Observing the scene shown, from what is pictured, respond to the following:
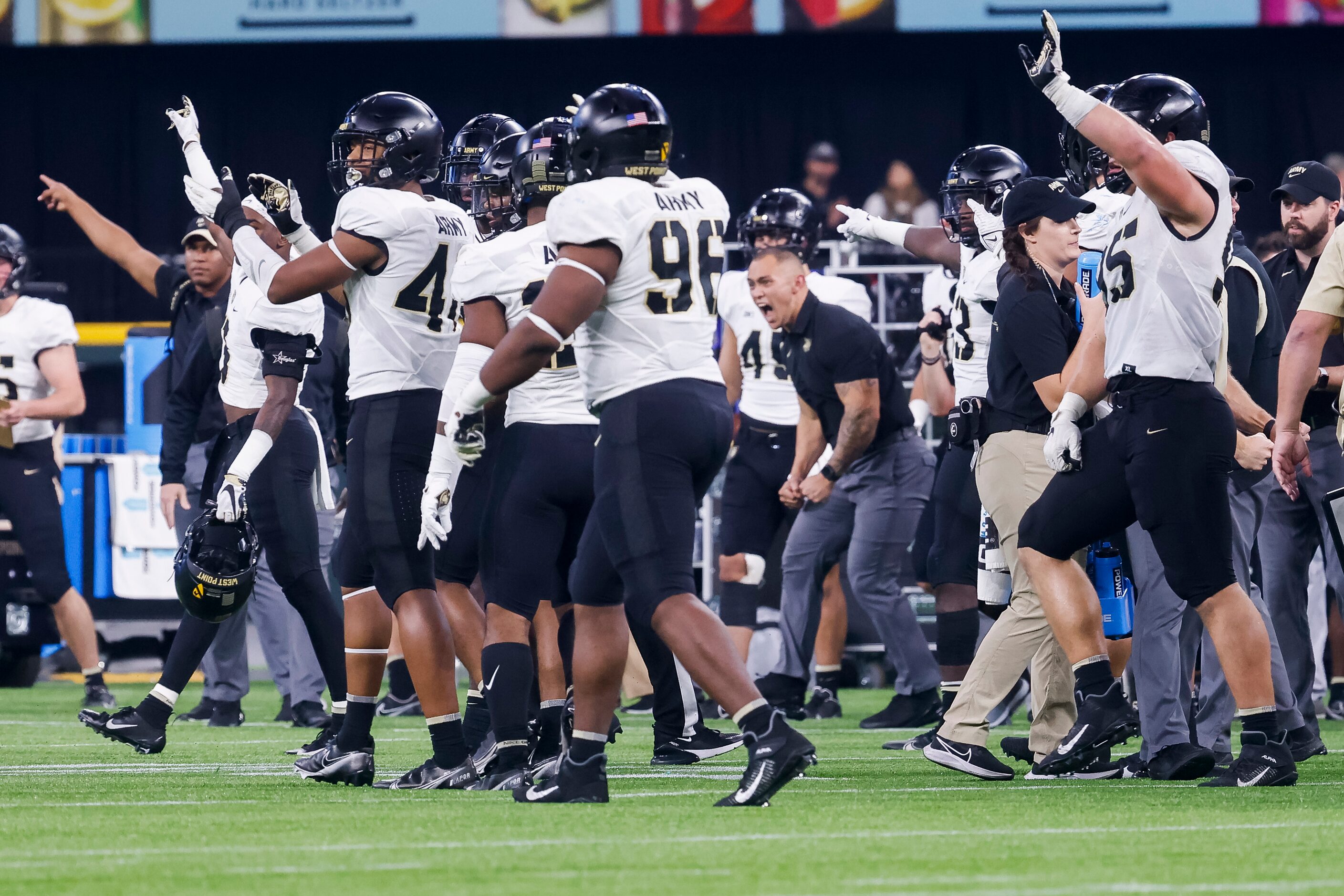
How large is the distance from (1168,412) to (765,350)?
4.09 meters

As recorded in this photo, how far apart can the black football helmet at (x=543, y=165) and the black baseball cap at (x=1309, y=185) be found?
2.94 metres

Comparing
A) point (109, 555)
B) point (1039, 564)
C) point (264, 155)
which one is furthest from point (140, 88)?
point (1039, 564)

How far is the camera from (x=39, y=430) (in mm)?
9805

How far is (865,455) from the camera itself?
8.63m

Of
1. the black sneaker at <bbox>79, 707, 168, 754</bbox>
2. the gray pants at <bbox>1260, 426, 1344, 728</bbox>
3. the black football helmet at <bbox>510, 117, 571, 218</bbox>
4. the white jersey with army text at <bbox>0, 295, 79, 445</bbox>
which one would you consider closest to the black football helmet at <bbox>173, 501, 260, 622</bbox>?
the black sneaker at <bbox>79, 707, 168, 754</bbox>

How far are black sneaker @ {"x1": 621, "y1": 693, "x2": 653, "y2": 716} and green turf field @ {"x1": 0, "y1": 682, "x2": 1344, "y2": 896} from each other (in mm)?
3045

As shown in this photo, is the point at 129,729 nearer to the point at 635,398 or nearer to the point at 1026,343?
the point at 635,398

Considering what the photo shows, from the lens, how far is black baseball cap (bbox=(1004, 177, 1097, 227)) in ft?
19.5

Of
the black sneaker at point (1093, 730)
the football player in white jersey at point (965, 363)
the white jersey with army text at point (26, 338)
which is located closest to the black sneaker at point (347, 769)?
the black sneaker at point (1093, 730)

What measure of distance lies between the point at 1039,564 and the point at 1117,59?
13411 mm

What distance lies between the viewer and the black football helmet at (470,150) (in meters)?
6.57

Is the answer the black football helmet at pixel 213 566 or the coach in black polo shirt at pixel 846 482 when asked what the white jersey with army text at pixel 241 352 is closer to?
the black football helmet at pixel 213 566

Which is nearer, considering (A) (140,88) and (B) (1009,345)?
(B) (1009,345)

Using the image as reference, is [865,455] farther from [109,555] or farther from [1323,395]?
[109,555]
